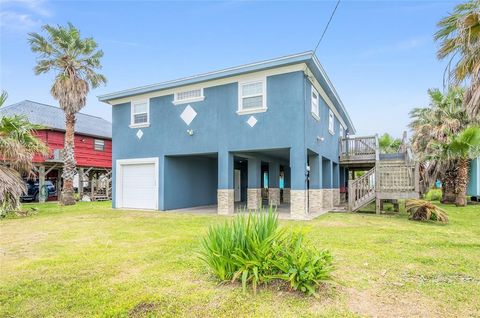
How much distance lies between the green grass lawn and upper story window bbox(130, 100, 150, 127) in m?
7.83

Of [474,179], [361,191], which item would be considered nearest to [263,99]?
[361,191]

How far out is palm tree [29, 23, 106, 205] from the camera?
57.2 ft

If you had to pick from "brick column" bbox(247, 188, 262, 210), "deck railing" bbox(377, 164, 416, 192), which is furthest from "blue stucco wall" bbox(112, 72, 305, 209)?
"deck railing" bbox(377, 164, 416, 192)

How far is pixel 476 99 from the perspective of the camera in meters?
8.12

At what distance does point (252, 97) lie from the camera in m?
12.1

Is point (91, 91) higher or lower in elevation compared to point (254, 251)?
higher

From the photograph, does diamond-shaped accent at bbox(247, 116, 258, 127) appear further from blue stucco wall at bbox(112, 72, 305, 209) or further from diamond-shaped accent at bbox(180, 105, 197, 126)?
diamond-shaped accent at bbox(180, 105, 197, 126)

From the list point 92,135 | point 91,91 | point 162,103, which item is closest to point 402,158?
point 162,103

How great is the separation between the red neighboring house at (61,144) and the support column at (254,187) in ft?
51.0

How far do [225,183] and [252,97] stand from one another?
3746 mm

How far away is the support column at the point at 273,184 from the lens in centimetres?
1563

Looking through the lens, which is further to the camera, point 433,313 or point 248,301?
point 248,301

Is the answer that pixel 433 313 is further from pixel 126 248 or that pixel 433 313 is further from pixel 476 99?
pixel 476 99

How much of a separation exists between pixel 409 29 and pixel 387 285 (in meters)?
12.7
